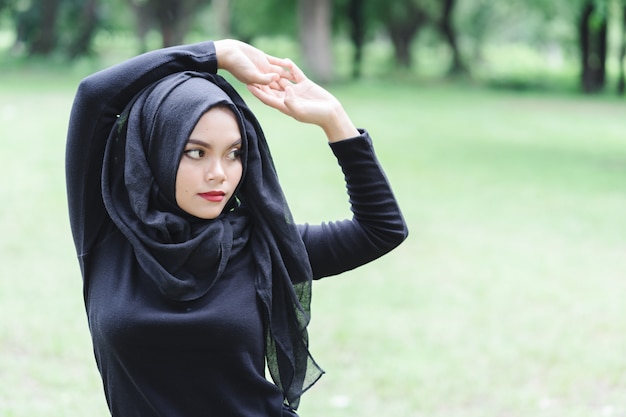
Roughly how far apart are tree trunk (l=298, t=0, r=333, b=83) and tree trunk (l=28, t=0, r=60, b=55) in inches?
341

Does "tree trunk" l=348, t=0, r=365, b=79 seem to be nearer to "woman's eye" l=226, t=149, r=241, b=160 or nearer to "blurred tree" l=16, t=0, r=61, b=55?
"blurred tree" l=16, t=0, r=61, b=55

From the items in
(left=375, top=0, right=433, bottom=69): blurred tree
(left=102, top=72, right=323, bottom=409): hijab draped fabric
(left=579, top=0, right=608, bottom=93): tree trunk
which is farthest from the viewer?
(left=375, top=0, right=433, bottom=69): blurred tree

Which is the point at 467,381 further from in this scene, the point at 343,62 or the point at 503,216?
the point at 343,62

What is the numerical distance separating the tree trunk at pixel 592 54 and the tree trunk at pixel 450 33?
4510 mm

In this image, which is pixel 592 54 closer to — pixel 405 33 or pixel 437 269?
pixel 405 33

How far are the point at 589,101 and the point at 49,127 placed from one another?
1555cm

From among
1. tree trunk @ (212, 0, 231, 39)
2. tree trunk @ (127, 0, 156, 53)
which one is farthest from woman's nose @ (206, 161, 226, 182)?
tree trunk @ (127, 0, 156, 53)

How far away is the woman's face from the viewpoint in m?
2.22

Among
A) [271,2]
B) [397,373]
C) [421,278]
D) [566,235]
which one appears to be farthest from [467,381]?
[271,2]

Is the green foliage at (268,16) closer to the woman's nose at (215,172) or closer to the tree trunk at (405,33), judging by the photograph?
the tree trunk at (405,33)

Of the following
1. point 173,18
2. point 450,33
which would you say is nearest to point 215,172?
point 173,18

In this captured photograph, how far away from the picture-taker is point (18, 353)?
19.0ft

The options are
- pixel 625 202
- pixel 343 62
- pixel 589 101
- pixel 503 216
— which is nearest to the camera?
pixel 503 216

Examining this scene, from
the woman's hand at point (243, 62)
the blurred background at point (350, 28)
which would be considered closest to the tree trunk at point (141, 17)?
the blurred background at point (350, 28)
